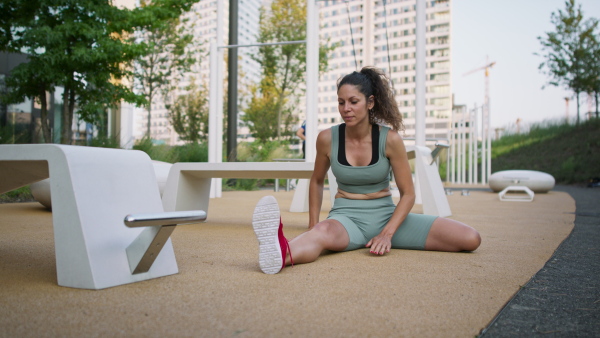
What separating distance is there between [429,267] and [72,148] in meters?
1.55

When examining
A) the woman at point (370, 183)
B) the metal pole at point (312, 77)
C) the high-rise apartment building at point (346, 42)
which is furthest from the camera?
the high-rise apartment building at point (346, 42)

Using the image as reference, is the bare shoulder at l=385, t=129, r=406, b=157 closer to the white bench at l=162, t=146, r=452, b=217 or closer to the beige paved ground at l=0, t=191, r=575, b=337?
the beige paved ground at l=0, t=191, r=575, b=337

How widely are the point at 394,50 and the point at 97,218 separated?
12.7 m

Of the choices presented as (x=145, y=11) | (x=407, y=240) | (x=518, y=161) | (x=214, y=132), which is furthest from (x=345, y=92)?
(x=518, y=161)

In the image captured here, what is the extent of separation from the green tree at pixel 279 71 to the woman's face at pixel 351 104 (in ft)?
39.1

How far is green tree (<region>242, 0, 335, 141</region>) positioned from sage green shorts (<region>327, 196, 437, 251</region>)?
1190cm

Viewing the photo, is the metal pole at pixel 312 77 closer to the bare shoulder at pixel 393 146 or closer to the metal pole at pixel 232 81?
the metal pole at pixel 232 81

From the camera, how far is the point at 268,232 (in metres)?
2.01

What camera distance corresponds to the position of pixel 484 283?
76.8 inches

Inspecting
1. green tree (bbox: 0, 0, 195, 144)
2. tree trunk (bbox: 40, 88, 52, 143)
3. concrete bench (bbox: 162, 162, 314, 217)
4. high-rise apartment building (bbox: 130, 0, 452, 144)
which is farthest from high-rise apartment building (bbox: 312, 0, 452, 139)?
tree trunk (bbox: 40, 88, 52, 143)

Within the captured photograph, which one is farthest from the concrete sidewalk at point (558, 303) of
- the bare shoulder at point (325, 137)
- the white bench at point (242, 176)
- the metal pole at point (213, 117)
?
the metal pole at point (213, 117)

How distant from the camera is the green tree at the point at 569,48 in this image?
16344 millimetres

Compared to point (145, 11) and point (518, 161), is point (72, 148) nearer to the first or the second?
point (145, 11)

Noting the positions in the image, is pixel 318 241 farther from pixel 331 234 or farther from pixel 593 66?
pixel 593 66
